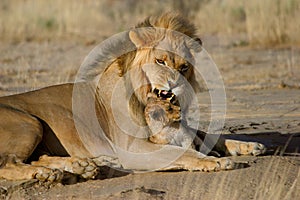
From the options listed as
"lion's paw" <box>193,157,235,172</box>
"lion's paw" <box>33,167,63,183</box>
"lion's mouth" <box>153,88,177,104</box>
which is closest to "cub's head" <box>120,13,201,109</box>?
"lion's mouth" <box>153,88,177,104</box>

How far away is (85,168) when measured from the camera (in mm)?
5234

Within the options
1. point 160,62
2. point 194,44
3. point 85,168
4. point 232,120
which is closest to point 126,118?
point 160,62

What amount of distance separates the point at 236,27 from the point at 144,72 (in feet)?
32.8

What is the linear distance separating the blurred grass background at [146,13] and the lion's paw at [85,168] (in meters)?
8.44

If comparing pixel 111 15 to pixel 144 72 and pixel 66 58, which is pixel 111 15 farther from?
pixel 144 72

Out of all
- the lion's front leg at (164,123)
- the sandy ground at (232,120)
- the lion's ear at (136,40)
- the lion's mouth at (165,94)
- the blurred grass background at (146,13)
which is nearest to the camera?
the sandy ground at (232,120)

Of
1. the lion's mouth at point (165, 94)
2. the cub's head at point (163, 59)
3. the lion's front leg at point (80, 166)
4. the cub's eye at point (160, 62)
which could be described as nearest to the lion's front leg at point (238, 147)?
the cub's head at point (163, 59)

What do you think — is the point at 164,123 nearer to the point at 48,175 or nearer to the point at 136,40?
the point at 136,40

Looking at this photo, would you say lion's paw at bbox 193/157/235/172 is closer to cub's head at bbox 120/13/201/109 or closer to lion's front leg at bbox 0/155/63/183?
cub's head at bbox 120/13/201/109

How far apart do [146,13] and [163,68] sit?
43.9 feet

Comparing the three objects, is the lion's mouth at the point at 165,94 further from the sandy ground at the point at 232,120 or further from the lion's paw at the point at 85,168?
the lion's paw at the point at 85,168

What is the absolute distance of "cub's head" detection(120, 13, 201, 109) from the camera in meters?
5.54

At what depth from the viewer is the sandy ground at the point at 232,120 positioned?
4.86 metres

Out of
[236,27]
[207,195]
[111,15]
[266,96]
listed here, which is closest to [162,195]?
[207,195]
